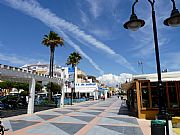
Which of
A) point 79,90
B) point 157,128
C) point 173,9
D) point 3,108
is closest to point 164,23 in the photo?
point 173,9

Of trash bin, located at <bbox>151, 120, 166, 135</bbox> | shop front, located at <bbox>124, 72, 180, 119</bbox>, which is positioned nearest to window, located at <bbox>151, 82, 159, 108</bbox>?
shop front, located at <bbox>124, 72, 180, 119</bbox>

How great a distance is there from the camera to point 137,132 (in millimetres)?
10789

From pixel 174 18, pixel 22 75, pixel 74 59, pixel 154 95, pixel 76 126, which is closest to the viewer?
pixel 174 18

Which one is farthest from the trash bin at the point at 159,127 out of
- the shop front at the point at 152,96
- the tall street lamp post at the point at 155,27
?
the shop front at the point at 152,96

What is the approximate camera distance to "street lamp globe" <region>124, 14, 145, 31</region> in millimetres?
6268

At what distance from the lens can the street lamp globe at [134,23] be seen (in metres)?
6.27

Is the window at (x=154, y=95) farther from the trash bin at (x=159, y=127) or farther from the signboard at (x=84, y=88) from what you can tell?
the signboard at (x=84, y=88)

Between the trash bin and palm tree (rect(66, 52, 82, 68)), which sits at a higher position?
palm tree (rect(66, 52, 82, 68))

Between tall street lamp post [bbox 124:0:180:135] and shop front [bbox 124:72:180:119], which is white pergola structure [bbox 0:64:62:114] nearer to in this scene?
shop front [bbox 124:72:180:119]

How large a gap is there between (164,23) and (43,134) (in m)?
7.33

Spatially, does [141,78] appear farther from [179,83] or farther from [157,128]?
[157,128]

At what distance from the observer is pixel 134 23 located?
249 inches

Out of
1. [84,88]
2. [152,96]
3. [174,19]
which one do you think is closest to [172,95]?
[152,96]

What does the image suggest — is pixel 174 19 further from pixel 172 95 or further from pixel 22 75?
pixel 22 75
